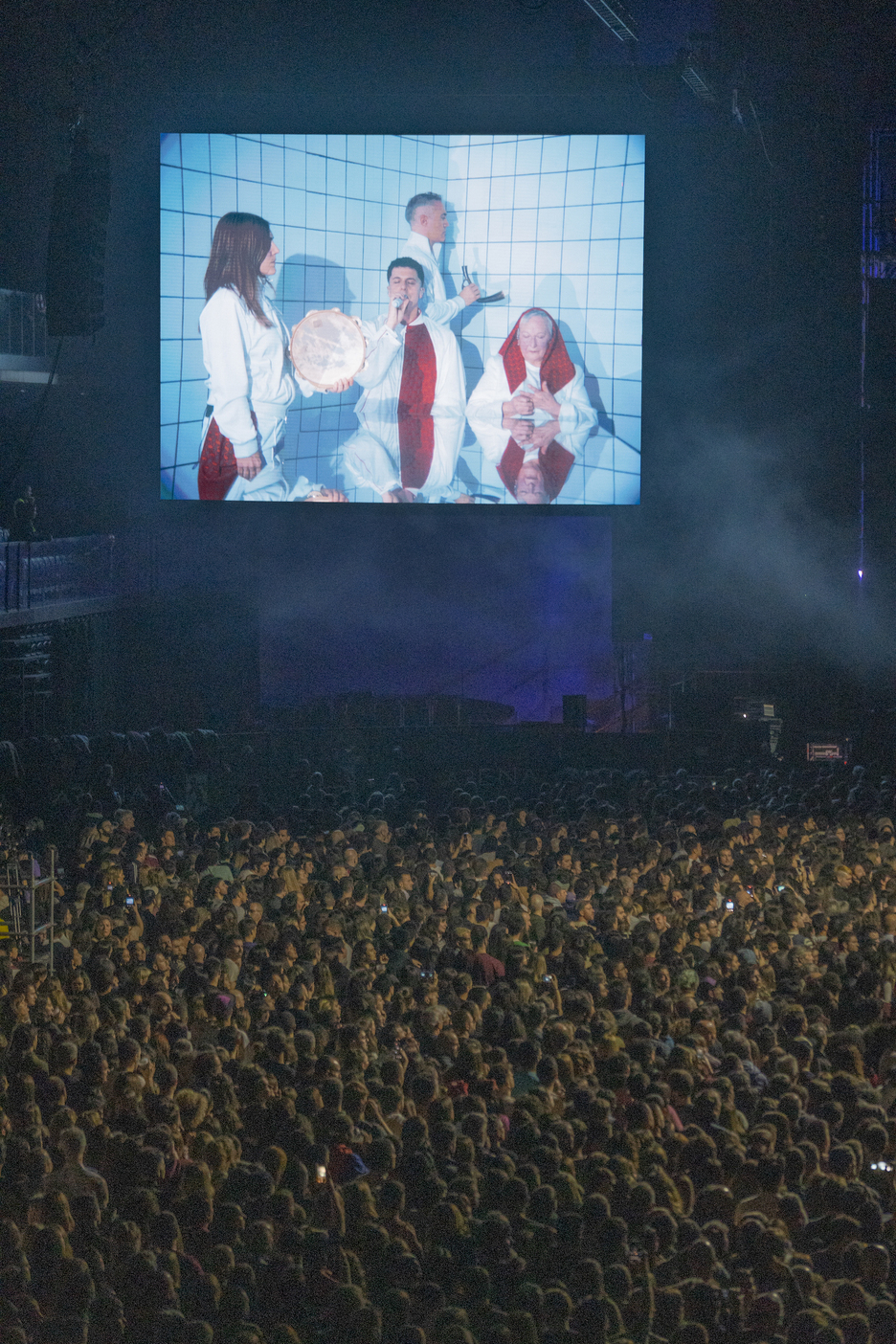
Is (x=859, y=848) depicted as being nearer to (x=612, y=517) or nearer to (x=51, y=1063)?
(x=51, y=1063)

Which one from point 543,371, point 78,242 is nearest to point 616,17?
point 543,371

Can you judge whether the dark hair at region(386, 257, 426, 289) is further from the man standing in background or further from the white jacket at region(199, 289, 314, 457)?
the white jacket at region(199, 289, 314, 457)

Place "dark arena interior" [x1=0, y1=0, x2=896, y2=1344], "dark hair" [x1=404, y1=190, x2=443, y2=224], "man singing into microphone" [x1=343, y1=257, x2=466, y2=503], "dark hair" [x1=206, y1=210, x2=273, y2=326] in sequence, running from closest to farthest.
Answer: "dark arena interior" [x1=0, y1=0, x2=896, y2=1344] → "dark hair" [x1=206, y1=210, x2=273, y2=326] → "dark hair" [x1=404, y1=190, x2=443, y2=224] → "man singing into microphone" [x1=343, y1=257, x2=466, y2=503]

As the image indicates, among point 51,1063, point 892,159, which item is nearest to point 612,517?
point 892,159

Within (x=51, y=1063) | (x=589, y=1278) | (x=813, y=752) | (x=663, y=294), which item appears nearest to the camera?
(x=589, y=1278)

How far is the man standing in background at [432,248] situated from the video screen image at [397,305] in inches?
0.9

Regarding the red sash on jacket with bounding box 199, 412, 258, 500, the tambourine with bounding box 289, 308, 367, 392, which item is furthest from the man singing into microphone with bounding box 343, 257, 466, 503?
the red sash on jacket with bounding box 199, 412, 258, 500

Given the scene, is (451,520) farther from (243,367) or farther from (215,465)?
(243,367)

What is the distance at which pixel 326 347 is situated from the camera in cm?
1898

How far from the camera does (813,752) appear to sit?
16.5 meters

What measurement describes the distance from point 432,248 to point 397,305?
815 millimetres

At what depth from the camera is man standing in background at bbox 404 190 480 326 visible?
18.9 m

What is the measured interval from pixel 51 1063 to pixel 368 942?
2.14m

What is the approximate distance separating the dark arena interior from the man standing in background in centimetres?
4
